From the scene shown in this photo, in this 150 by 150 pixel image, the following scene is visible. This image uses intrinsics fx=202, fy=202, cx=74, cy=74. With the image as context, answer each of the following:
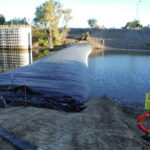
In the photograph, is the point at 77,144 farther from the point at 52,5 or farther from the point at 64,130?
the point at 52,5

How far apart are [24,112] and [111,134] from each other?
3.68 m

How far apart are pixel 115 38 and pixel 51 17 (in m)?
23.1

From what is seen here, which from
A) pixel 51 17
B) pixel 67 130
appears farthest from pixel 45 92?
pixel 51 17

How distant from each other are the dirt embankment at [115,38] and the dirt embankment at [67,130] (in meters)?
56.8

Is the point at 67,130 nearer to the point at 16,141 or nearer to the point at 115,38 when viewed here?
the point at 16,141

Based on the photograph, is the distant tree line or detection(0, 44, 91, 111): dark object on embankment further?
the distant tree line

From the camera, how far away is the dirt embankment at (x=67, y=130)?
561cm

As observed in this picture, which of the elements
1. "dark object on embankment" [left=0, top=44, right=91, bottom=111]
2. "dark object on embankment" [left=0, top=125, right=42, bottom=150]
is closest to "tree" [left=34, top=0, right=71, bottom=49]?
"dark object on embankment" [left=0, top=44, right=91, bottom=111]

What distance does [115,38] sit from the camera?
68.2 meters

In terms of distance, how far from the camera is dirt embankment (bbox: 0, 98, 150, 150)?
561 cm

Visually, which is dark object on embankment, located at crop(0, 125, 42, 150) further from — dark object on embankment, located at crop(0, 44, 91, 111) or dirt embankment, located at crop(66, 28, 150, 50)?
dirt embankment, located at crop(66, 28, 150, 50)

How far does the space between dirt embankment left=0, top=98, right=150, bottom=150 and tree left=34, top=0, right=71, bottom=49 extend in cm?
5237

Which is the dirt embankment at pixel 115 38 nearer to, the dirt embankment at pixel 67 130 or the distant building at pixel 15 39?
the distant building at pixel 15 39

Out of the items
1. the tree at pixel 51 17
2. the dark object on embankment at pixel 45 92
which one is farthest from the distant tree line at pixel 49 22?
the dark object on embankment at pixel 45 92
